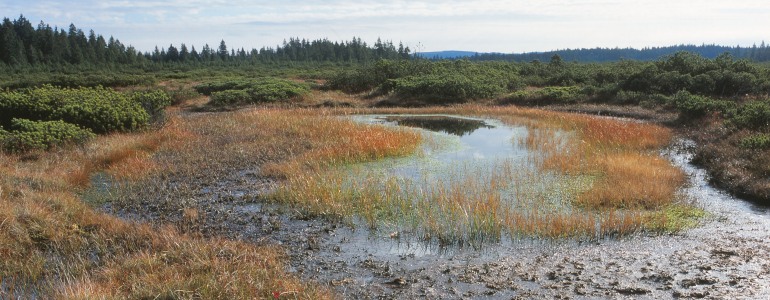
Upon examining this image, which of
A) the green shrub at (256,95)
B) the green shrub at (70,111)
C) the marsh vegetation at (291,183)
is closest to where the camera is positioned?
the marsh vegetation at (291,183)

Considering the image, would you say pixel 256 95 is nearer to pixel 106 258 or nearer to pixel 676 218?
pixel 106 258

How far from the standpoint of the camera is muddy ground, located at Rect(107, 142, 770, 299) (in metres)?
7.10

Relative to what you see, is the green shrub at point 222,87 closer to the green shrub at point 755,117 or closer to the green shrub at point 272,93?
the green shrub at point 272,93

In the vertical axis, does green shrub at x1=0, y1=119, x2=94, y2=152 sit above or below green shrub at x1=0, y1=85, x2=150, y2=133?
below

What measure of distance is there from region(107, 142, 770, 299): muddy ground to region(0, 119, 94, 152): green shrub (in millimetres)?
6898

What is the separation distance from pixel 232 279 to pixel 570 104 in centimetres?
2657

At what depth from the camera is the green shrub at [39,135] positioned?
49.6 feet

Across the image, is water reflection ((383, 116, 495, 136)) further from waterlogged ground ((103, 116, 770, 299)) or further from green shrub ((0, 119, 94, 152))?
green shrub ((0, 119, 94, 152))

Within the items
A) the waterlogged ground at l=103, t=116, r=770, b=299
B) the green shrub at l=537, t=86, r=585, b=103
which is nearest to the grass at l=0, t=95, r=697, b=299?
the waterlogged ground at l=103, t=116, r=770, b=299

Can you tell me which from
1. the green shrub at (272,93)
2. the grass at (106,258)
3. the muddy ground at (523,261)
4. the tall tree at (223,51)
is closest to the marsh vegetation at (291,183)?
the grass at (106,258)

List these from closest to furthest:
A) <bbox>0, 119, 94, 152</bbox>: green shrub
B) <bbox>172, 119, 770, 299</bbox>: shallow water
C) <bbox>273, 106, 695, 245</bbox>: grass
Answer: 1. <bbox>172, 119, 770, 299</bbox>: shallow water
2. <bbox>273, 106, 695, 245</bbox>: grass
3. <bbox>0, 119, 94, 152</bbox>: green shrub

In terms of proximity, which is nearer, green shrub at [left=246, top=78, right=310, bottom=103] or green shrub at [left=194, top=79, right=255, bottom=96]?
green shrub at [left=246, top=78, right=310, bottom=103]

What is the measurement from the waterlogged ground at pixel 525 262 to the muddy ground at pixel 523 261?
15mm

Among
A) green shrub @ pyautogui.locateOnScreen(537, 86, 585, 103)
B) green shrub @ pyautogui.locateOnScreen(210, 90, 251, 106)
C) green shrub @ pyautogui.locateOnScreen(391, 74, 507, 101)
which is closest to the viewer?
green shrub @ pyautogui.locateOnScreen(537, 86, 585, 103)
